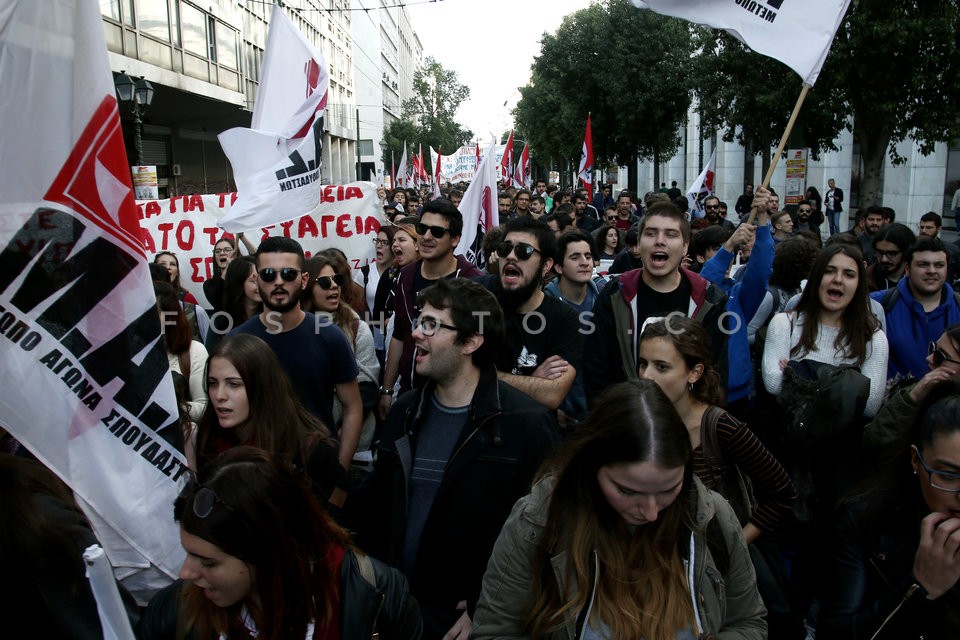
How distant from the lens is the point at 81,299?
87.9 inches

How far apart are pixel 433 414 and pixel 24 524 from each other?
4.32 feet

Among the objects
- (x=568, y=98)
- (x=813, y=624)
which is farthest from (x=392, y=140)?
(x=813, y=624)

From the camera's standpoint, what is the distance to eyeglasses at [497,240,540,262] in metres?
4.09

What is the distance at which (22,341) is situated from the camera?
213 centimetres

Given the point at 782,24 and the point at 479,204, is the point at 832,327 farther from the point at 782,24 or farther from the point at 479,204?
the point at 479,204

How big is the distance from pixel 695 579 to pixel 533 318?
209 centimetres

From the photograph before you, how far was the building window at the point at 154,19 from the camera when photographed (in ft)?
61.2

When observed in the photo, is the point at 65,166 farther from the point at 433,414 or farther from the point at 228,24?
the point at 228,24

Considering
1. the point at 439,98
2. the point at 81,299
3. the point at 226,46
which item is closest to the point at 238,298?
the point at 81,299

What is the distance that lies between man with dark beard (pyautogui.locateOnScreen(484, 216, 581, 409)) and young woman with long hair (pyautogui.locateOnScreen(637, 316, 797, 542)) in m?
0.47

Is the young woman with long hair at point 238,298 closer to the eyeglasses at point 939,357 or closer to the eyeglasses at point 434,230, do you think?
the eyeglasses at point 434,230

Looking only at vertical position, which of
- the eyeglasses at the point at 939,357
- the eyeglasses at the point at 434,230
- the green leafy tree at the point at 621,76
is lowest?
the eyeglasses at the point at 939,357

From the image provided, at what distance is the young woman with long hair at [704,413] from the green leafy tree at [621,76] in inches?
818

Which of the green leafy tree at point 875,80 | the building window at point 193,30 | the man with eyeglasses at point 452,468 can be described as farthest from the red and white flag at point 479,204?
the building window at point 193,30
